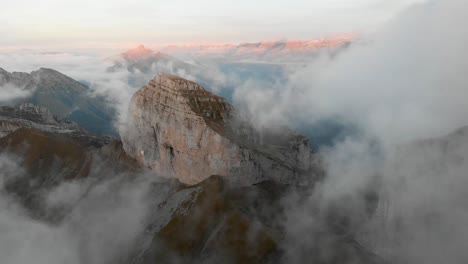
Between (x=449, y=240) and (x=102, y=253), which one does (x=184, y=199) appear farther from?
(x=449, y=240)

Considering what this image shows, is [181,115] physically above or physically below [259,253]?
above

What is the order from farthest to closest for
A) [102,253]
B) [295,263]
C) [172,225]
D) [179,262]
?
1. [102,253]
2. [172,225]
3. [179,262]
4. [295,263]

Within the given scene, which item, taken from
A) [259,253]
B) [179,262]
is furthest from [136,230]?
[259,253]

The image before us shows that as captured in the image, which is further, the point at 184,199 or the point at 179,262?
the point at 184,199

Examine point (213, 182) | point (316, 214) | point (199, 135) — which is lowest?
point (316, 214)

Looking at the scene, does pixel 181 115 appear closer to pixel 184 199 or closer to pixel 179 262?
pixel 184 199

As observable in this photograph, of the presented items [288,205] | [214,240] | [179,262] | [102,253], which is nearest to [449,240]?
[288,205]

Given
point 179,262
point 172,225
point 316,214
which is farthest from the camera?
point 316,214

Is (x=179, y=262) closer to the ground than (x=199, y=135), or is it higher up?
closer to the ground

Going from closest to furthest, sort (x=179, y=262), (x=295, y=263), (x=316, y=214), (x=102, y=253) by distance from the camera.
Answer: (x=295, y=263)
(x=179, y=262)
(x=102, y=253)
(x=316, y=214)
